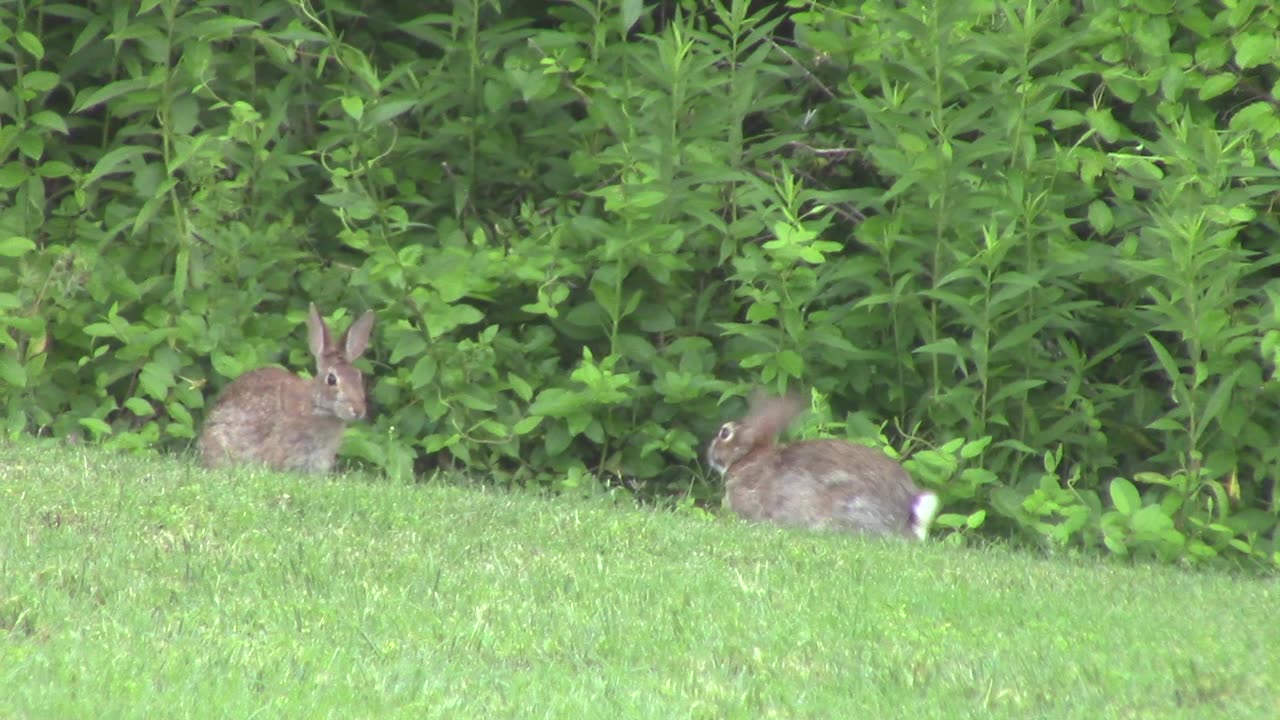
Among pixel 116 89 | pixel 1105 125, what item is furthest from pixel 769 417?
pixel 116 89

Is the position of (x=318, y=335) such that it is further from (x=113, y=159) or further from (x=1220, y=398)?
(x=1220, y=398)

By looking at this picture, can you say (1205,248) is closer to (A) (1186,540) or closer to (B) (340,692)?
(A) (1186,540)

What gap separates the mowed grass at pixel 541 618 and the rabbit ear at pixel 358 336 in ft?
5.23

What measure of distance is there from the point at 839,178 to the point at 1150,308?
296 centimetres

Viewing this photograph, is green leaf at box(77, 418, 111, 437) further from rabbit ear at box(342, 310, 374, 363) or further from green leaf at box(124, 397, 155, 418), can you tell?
rabbit ear at box(342, 310, 374, 363)

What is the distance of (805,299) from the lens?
33.8ft

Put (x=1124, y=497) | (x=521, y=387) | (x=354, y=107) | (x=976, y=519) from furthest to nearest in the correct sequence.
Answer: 1. (x=354, y=107)
2. (x=521, y=387)
3. (x=976, y=519)
4. (x=1124, y=497)

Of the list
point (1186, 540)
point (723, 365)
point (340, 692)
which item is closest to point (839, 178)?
point (723, 365)

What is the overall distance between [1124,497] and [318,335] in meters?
4.44

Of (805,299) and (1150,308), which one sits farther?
(805,299)

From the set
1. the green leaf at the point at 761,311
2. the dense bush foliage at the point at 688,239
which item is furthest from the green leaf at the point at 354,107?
the green leaf at the point at 761,311

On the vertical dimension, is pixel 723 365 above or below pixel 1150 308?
below

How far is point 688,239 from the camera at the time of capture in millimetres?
10969

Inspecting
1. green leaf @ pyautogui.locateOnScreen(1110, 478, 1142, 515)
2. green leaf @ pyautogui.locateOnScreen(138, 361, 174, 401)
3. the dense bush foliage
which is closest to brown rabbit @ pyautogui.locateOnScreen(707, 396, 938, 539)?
the dense bush foliage
